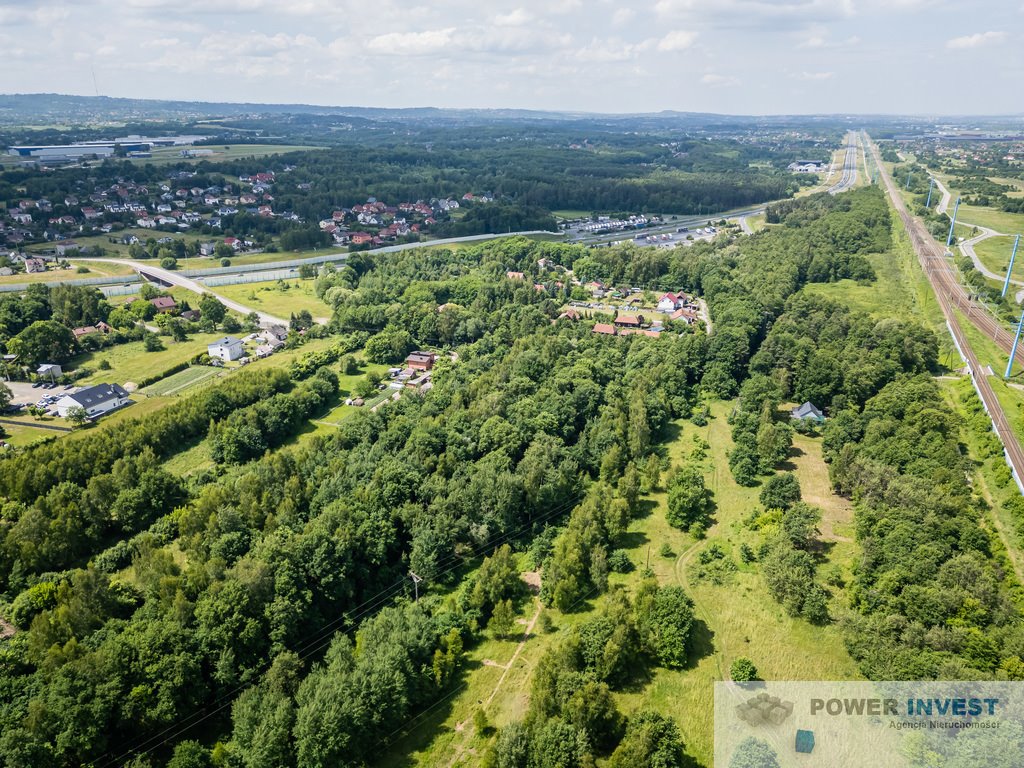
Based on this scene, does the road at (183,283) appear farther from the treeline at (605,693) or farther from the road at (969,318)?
the road at (969,318)

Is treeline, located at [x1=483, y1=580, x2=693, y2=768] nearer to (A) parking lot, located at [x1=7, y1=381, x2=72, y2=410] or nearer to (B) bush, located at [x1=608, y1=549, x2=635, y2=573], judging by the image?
(B) bush, located at [x1=608, y1=549, x2=635, y2=573]

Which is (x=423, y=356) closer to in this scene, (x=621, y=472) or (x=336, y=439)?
(x=336, y=439)

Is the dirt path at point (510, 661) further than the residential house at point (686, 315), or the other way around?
the residential house at point (686, 315)

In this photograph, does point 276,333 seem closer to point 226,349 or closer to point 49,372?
point 226,349

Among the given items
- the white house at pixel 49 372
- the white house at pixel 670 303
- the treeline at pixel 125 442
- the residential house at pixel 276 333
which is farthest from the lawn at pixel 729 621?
the white house at pixel 49 372

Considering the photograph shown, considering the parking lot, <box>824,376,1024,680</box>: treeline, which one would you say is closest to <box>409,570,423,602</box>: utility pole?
<box>824,376,1024,680</box>: treeline

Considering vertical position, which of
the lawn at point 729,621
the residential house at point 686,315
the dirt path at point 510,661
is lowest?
the dirt path at point 510,661
